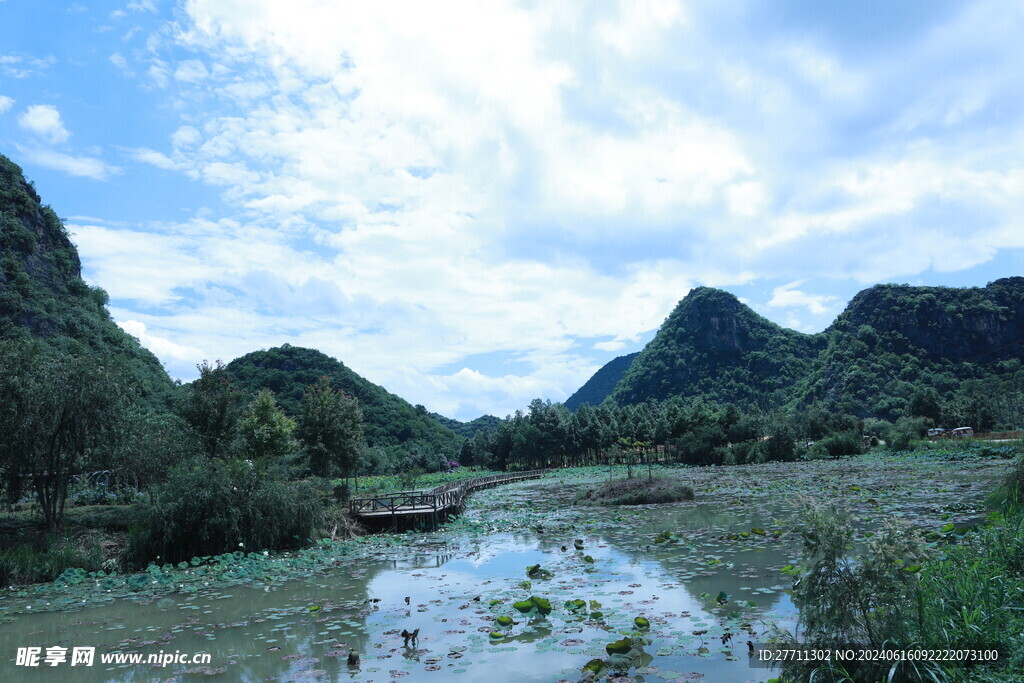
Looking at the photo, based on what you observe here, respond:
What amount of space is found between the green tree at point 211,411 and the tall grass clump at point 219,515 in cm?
749

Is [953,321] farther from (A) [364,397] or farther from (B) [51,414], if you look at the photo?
(B) [51,414]

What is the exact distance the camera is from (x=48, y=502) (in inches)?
730

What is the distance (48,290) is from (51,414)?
4568 cm

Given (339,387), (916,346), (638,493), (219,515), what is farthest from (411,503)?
(916,346)

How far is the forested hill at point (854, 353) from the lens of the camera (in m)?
117

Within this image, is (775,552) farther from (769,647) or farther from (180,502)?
(180,502)

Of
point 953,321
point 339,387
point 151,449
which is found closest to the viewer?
point 151,449

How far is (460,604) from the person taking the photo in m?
11.6

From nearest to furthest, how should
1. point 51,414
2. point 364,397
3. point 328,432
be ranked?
point 51,414 < point 328,432 < point 364,397

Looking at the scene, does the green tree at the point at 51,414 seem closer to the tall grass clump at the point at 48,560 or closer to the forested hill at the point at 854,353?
the tall grass clump at the point at 48,560

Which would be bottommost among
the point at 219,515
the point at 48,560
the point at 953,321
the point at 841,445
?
the point at 841,445

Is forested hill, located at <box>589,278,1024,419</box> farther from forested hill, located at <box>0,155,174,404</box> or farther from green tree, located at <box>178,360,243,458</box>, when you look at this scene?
forested hill, located at <box>0,155,174,404</box>

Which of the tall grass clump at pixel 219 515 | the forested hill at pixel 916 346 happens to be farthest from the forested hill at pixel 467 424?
the tall grass clump at pixel 219 515

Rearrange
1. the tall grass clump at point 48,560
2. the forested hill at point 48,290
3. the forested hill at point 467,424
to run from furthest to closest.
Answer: the forested hill at point 467,424, the forested hill at point 48,290, the tall grass clump at point 48,560
